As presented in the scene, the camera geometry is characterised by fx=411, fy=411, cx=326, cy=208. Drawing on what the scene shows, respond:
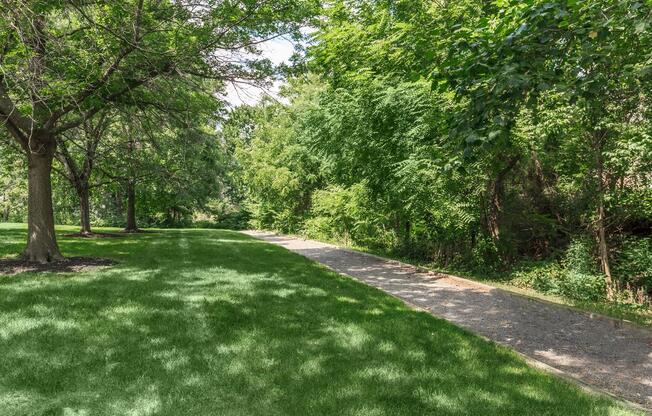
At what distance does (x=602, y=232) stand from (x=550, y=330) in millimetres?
3908

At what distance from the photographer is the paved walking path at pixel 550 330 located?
4438 mm

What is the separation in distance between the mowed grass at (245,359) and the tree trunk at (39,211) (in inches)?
99.7

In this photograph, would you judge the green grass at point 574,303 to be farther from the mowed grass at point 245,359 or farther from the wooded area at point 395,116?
the mowed grass at point 245,359

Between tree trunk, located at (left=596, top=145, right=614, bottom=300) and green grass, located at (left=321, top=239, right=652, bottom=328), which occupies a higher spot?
tree trunk, located at (left=596, top=145, right=614, bottom=300)

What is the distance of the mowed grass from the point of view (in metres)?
3.42

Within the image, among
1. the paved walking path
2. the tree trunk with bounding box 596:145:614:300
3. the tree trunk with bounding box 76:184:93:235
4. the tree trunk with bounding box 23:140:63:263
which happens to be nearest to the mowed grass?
the paved walking path

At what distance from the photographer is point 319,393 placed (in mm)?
3609

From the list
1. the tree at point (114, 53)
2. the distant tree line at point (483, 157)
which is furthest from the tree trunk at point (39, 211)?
the distant tree line at point (483, 157)

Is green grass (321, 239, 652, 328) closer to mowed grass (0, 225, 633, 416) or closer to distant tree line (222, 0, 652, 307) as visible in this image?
distant tree line (222, 0, 652, 307)

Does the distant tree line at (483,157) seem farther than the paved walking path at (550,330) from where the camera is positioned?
Yes

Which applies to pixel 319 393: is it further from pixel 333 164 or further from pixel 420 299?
pixel 333 164

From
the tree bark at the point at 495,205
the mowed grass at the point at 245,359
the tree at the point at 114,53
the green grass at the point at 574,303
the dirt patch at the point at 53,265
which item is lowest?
the green grass at the point at 574,303

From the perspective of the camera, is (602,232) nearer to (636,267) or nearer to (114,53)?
(636,267)

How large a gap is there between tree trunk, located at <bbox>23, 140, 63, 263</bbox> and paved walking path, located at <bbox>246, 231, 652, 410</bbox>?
7543 millimetres
